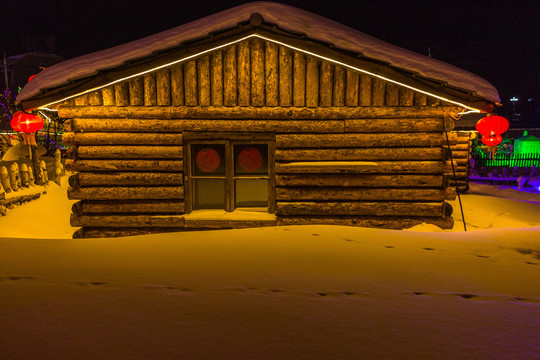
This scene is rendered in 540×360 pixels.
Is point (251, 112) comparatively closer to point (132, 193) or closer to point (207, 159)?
point (207, 159)

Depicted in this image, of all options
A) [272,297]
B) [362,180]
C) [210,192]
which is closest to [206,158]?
[210,192]

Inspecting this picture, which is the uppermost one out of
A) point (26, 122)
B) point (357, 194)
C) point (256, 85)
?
point (256, 85)

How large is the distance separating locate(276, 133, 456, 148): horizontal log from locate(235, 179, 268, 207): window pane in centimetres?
252

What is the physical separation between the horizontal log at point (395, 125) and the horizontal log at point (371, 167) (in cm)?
66

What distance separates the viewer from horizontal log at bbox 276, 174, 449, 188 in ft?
26.3

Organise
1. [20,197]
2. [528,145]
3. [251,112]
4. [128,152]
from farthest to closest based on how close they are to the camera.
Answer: [528,145]
[20,197]
[128,152]
[251,112]

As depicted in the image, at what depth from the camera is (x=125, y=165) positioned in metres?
8.11

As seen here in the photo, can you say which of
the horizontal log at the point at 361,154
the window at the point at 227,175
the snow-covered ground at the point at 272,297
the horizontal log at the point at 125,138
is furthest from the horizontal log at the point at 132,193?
the snow-covered ground at the point at 272,297

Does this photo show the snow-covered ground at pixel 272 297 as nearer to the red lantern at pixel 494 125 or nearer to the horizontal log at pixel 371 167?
the horizontal log at pixel 371 167

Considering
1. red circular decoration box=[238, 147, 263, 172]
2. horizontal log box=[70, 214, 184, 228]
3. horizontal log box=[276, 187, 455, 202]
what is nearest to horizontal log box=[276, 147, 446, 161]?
horizontal log box=[276, 187, 455, 202]

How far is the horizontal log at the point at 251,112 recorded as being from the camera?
782cm

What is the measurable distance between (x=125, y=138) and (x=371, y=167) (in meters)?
5.02

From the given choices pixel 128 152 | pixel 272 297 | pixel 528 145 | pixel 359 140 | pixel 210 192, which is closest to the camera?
pixel 272 297

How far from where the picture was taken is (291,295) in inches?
131
